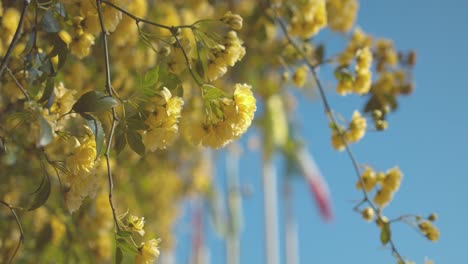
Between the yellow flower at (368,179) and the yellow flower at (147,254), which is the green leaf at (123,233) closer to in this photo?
the yellow flower at (147,254)

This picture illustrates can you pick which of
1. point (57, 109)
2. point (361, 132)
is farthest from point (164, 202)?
point (57, 109)

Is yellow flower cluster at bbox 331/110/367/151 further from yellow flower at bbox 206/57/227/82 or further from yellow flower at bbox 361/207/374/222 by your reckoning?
yellow flower at bbox 206/57/227/82

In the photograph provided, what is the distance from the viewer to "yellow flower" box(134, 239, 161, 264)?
87 centimetres

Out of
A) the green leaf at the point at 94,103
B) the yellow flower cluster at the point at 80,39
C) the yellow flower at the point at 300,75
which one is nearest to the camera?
the green leaf at the point at 94,103

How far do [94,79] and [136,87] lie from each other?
2.90 feet

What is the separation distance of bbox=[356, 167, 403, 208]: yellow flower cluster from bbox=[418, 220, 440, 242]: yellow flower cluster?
0.28 ft

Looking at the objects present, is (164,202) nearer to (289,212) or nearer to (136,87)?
(136,87)

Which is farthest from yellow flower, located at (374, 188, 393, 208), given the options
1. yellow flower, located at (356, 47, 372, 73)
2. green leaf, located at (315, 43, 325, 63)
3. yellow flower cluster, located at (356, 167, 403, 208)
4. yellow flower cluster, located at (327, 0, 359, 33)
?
yellow flower cluster, located at (327, 0, 359, 33)

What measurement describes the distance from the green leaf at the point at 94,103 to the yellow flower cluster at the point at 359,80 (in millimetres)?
599

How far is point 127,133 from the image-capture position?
36.2 inches

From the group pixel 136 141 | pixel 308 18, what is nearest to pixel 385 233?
pixel 308 18

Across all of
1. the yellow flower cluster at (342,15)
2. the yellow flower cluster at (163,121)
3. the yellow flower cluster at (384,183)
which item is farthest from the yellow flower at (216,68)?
the yellow flower cluster at (342,15)

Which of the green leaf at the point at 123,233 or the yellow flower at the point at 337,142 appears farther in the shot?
the yellow flower at the point at 337,142

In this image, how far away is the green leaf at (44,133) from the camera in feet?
2.29
